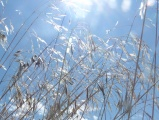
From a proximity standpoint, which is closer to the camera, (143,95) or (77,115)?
(143,95)

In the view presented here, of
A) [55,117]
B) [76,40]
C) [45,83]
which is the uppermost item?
[76,40]

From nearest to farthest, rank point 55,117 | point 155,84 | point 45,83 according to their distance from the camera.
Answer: point 55,117 → point 155,84 → point 45,83

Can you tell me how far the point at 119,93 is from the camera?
7.03ft

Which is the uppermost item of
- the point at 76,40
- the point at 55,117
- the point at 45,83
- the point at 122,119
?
the point at 76,40

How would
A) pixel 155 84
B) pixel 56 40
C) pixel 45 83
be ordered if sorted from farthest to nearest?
1. pixel 56 40
2. pixel 45 83
3. pixel 155 84

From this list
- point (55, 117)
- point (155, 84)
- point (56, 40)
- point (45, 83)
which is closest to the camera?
point (55, 117)

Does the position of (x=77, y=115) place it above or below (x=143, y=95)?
below

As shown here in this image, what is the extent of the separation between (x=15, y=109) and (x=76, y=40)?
2.13ft

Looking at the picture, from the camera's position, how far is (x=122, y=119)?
195 centimetres

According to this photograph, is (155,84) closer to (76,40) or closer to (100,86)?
(100,86)

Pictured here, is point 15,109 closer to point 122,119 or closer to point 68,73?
point 68,73

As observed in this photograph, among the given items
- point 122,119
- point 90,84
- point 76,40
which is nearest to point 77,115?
point 90,84

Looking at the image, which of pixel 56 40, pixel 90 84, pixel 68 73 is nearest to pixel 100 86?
pixel 90 84

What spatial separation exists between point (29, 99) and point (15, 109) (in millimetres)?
113
